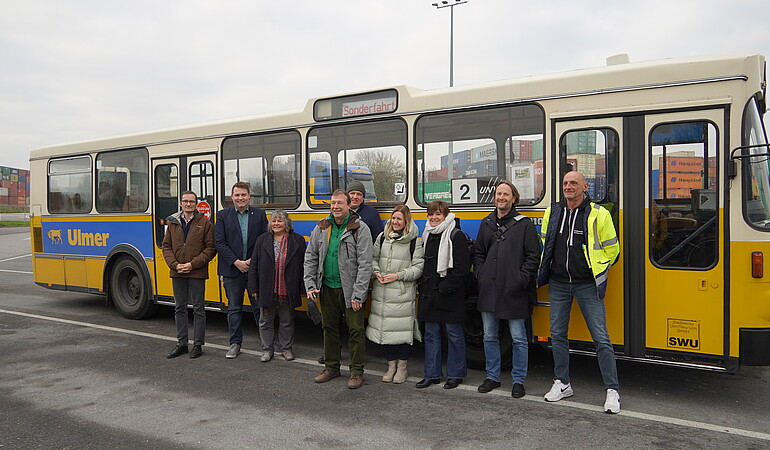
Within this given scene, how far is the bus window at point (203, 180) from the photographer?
320 inches

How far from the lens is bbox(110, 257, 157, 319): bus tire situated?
8.93 metres

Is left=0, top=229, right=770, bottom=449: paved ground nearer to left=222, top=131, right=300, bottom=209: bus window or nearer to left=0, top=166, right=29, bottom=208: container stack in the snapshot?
left=222, top=131, right=300, bottom=209: bus window

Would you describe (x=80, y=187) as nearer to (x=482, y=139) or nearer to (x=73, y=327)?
(x=73, y=327)

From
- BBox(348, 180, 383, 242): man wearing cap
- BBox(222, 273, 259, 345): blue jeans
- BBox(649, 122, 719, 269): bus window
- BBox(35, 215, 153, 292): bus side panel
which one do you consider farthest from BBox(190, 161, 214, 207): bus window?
BBox(649, 122, 719, 269): bus window

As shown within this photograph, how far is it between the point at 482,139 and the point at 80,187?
285 inches

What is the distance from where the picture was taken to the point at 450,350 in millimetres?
5672

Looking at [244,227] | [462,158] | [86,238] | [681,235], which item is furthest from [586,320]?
[86,238]

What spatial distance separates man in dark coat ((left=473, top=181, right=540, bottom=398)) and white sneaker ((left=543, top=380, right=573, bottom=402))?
0.25 m

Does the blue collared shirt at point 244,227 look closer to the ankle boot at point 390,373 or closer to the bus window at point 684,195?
the ankle boot at point 390,373

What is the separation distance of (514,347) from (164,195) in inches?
229

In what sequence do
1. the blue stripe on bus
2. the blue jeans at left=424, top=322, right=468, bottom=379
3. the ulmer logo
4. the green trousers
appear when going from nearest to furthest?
the blue jeans at left=424, top=322, right=468, bottom=379 → the green trousers → the blue stripe on bus → the ulmer logo

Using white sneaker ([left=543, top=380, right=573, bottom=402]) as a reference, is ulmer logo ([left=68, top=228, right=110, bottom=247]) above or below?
above

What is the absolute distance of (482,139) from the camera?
5.88 meters

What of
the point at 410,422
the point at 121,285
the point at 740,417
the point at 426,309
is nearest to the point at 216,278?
the point at 121,285
